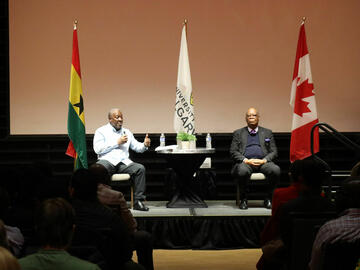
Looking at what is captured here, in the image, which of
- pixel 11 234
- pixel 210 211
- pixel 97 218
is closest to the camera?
pixel 11 234

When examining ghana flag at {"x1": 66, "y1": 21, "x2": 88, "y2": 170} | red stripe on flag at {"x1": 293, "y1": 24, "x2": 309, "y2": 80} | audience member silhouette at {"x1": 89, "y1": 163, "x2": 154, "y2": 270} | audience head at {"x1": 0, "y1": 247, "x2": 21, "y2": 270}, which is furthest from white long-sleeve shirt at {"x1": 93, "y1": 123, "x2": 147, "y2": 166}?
audience head at {"x1": 0, "y1": 247, "x2": 21, "y2": 270}

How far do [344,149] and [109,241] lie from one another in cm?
556

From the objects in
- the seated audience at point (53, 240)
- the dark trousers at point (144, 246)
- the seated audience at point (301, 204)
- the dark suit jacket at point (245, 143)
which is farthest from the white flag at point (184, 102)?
the seated audience at point (53, 240)

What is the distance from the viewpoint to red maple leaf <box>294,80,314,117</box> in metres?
6.79

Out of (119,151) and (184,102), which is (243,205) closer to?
(184,102)

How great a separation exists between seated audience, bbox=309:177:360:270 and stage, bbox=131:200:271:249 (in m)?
3.26

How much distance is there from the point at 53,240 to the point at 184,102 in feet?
15.6

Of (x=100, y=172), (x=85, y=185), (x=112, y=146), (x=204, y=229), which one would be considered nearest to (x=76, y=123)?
(x=112, y=146)

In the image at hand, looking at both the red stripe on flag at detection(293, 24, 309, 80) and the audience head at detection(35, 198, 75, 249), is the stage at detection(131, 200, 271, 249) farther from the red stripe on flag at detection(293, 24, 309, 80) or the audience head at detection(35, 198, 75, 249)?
the audience head at detection(35, 198, 75, 249)

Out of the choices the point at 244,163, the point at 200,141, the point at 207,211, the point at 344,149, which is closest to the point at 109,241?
the point at 207,211

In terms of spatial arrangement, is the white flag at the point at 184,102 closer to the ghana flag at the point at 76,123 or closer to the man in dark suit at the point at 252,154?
the man in dark suit at the point at 252,154

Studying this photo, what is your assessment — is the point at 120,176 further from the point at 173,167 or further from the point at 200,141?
the point at 200,141

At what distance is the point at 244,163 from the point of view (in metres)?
6.79

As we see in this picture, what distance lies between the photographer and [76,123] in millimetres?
6805
